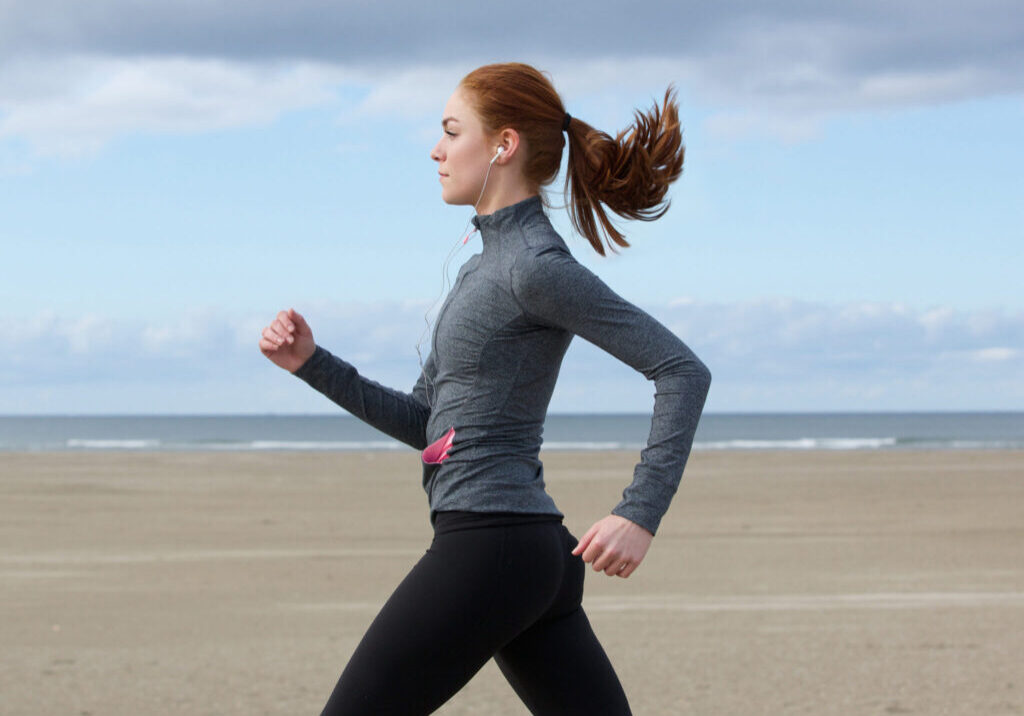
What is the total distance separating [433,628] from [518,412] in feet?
1.32

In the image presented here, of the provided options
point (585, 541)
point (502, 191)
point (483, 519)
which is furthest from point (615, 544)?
point (502, 191)

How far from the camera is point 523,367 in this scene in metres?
2.21

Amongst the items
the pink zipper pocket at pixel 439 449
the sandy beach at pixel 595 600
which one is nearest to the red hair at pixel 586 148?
the pink zipper pocket at pixel 439 449

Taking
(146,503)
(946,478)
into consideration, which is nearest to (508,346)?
(146,503)

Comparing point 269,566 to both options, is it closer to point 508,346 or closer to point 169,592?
point 169,592

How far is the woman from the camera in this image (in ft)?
6.91

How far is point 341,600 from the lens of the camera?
8953mm

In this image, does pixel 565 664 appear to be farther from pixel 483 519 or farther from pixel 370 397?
pixel 370 397

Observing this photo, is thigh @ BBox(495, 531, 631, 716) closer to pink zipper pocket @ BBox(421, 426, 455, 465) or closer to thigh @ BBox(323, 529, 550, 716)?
thigh @ BBox(323, 529, 550, 716)

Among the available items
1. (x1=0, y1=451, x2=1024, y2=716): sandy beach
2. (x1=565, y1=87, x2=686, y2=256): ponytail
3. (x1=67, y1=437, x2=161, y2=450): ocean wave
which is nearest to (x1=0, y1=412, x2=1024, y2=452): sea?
(x1=67, y1=437, x2=161, y2=450): ocean wave

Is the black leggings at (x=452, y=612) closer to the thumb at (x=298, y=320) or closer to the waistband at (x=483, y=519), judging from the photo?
the waistband at (x=483, y=519)

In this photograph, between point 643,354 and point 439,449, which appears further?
point 439,449

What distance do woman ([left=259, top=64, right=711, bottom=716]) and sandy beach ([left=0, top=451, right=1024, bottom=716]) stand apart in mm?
3519

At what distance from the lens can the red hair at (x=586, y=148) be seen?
2.32m
